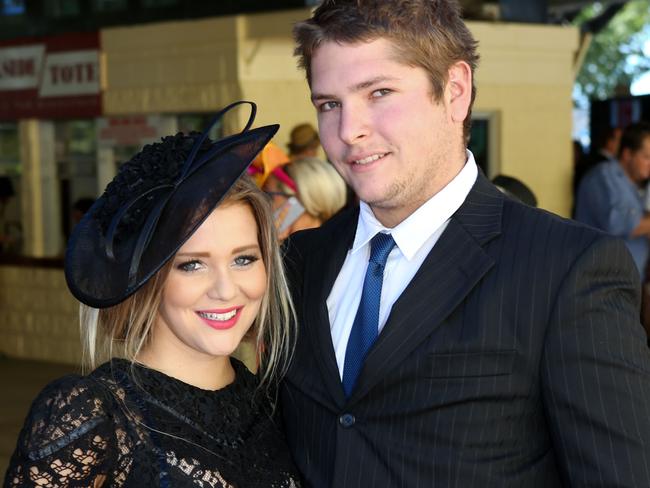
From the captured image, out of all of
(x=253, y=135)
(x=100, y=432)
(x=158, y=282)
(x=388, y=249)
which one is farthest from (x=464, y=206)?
(x=100, y=432)

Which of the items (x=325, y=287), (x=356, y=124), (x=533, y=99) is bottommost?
(x=325, y=287)

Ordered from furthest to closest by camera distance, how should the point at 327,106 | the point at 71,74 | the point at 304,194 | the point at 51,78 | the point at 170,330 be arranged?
the point at 51,78, the point at 71,74, the point at 304,194, the point at 170,330, the point at 327,106

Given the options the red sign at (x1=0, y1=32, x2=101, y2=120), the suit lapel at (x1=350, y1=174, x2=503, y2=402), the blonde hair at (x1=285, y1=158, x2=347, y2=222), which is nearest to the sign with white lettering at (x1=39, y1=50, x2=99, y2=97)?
the red sign at (x1=0, y1=32, x2=101, y2=120)

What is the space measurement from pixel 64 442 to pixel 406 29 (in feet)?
3.14

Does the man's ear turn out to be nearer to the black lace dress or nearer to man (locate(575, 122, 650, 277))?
the black lace dress

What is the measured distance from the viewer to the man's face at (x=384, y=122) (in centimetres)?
208

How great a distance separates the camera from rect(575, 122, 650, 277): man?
261 inches

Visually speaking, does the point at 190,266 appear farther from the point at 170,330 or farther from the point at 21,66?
the point at 21,66

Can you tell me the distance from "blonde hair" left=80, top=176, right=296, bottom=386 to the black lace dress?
64mm

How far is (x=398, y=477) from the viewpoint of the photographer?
201 cm

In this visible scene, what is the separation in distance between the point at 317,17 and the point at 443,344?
669 millimetres

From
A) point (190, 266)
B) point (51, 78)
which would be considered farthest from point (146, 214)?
point (51, 78)

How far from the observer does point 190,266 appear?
2205 millimetres

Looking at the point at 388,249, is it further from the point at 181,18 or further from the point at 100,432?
the point at 181,18
